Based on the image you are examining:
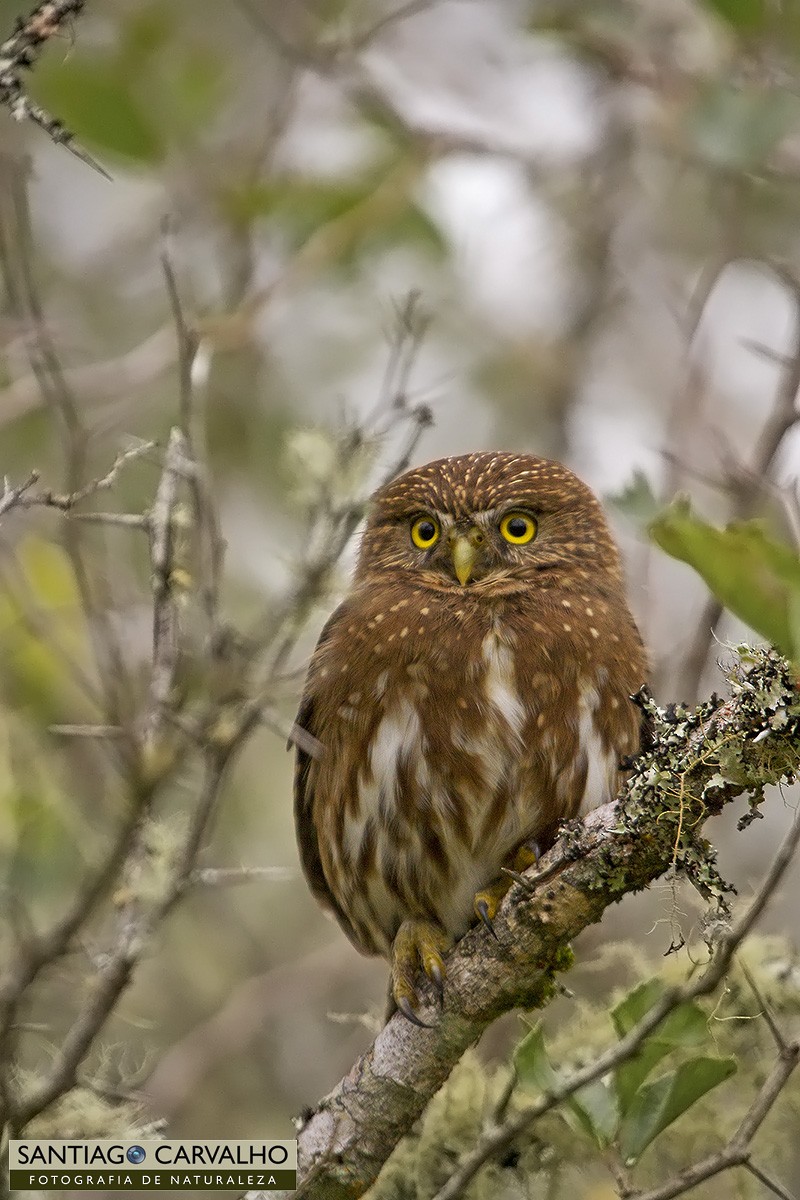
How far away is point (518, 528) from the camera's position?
12.7 ft

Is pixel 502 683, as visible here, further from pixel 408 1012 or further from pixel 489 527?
pixel 408 1012

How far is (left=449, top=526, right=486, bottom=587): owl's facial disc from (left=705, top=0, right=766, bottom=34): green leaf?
64.6 inches

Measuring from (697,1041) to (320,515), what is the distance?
4.38 feet

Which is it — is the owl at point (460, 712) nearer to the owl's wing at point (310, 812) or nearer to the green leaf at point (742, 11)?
the owl's wing at point (310, 812)

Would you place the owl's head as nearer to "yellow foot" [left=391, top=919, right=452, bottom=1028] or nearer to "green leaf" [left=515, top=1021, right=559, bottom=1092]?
"yellow foot" [left=391, top=919, right=452, bottom=1028]

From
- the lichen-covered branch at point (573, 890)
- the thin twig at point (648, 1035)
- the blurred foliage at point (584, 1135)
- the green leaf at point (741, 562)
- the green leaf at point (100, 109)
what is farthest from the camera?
the green leaf at point (100, 109)

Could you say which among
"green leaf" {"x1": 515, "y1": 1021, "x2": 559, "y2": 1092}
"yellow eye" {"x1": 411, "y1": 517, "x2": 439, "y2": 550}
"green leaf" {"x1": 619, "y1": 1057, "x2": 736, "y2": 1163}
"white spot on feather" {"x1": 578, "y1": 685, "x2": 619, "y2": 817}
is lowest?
"green leaf" {"x1": 619, "y1": 1057, "x2": 736, "y2": 1163}

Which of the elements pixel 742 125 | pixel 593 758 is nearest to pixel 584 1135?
pixel 593 758

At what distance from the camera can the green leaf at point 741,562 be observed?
6.64ft

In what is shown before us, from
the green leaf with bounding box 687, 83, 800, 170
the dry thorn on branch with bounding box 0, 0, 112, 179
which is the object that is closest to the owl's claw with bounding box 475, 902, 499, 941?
the dry thorn on branch with bounding box 0, 0, 112, 179

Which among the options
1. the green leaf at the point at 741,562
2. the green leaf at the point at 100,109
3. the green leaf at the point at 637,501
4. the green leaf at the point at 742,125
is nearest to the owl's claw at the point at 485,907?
Answer: the green leaf at the point at 637,501

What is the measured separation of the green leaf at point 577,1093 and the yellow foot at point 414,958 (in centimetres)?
28

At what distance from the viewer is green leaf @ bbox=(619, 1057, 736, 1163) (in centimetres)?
283

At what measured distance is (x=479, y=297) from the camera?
7.20 meters
